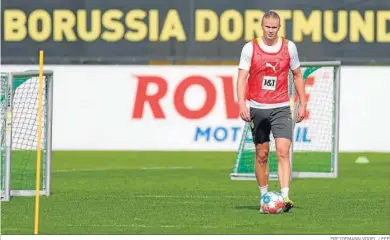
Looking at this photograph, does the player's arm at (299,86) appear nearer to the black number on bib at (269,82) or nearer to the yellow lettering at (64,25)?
the black number on bib at (269,82)

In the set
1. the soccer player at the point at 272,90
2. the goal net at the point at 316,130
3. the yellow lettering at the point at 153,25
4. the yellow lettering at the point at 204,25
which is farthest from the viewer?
the yellow lettering at the point at 153,25

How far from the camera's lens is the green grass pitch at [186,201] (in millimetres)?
13859

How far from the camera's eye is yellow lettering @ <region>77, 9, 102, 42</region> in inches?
995

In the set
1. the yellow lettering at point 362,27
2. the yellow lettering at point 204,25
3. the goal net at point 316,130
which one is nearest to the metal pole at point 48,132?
the goal net at point 316,130

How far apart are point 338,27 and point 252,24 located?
1384mm

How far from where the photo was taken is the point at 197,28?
25.3 metres

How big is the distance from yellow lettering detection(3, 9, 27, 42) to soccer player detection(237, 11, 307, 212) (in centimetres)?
1024

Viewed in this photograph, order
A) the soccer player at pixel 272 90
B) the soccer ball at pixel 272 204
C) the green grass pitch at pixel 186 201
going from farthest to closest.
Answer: the soccer player at pixel 272 90 < the soccer ball at pixel 272 204 < the green grass pitch at pixel 186 201

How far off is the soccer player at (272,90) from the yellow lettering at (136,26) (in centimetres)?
997

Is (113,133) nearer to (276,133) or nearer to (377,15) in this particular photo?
(377,15)

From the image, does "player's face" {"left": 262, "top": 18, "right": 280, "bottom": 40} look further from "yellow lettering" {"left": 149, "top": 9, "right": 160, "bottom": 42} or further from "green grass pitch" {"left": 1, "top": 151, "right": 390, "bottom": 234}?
"yellow lettering" {"left": 149, "top": 9, "right": 160, "bottom": 42}

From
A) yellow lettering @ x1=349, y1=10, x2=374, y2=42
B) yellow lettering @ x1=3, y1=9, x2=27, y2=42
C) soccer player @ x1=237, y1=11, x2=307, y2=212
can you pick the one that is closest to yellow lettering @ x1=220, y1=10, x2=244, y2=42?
yellow lettering @ x1=349, y1=10, x2=374, y2=42
